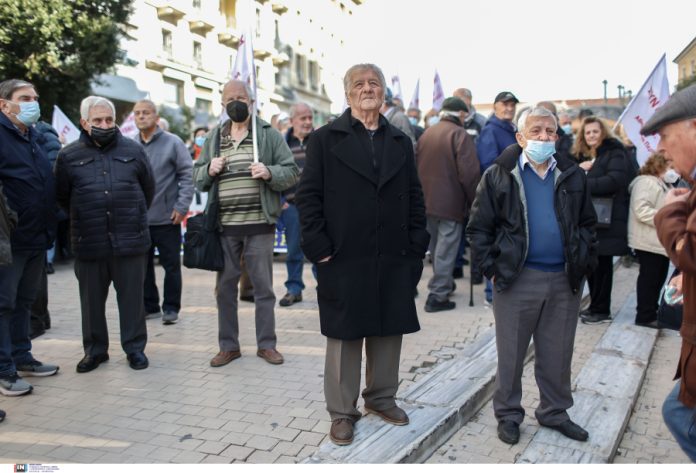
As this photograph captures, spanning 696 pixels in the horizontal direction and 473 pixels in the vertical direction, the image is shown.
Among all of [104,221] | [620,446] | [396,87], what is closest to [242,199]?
[104,221]

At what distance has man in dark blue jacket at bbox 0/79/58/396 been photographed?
15.0ft

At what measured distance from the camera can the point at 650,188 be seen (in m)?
6.20

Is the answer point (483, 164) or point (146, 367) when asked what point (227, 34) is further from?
point (146, 367)

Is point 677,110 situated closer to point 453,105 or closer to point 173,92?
point 453,105

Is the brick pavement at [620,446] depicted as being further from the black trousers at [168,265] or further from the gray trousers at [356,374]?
the black trousers at [168,265]

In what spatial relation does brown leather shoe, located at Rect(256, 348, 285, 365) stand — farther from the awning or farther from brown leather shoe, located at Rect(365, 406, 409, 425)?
the awning

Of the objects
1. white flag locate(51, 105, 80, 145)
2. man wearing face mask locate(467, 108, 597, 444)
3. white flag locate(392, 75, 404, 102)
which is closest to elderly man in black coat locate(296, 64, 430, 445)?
man wearing face mask locate(467, 108, 597, 444)

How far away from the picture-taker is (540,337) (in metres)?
3.97

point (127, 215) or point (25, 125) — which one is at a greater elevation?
point (25, 125)

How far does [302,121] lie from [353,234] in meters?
4.27

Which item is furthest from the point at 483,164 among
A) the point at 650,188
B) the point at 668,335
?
the point at 668,335

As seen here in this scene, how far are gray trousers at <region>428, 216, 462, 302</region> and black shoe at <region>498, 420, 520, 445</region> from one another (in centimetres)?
310

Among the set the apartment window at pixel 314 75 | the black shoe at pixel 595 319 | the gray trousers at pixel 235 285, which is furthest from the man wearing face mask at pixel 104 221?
the apartment window at pixel 314 75

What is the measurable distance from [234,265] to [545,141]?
2.72 m
